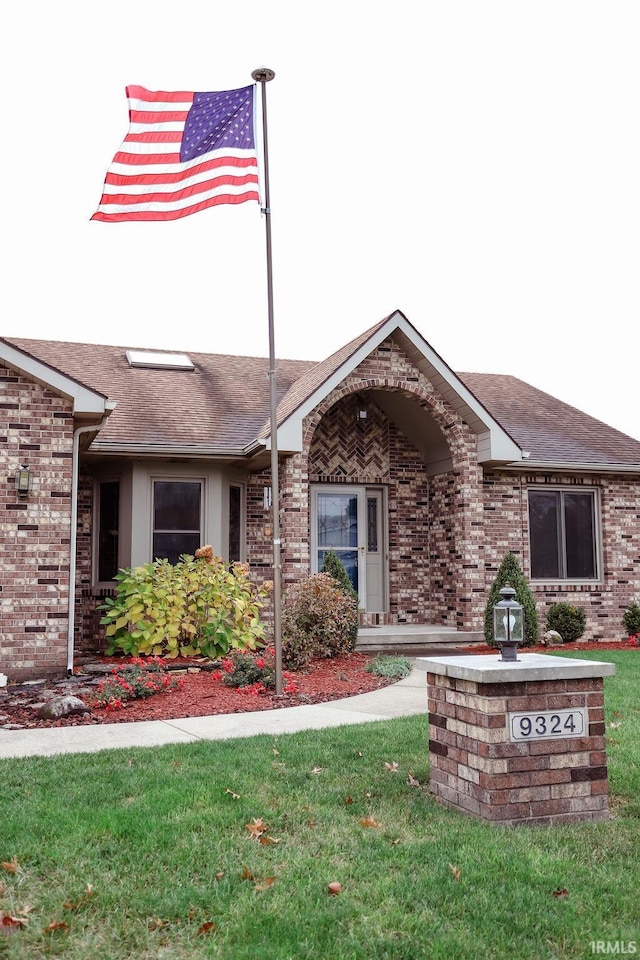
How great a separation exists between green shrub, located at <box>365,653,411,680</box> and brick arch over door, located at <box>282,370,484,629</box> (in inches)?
128

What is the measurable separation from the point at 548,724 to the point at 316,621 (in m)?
6.57

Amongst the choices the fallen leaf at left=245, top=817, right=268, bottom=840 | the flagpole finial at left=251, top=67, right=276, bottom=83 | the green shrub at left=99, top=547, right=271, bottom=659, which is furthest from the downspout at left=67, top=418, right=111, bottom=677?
the fallen leaf at left=245, top=817, right=268, bottom=840

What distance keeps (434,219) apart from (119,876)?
19.5 m

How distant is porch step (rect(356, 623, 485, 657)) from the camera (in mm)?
12617

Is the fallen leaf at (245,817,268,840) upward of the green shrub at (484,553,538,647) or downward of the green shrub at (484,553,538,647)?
downward

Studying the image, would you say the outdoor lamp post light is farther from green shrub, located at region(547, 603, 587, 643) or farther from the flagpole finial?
green shrub, located at region(547, 603, 587, 643)

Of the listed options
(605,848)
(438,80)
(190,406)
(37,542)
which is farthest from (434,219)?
(605,848)

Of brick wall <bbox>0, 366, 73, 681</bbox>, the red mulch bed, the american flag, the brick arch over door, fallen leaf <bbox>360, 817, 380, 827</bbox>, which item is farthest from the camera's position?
the brick arch over door

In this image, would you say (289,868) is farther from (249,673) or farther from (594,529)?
(594,529)

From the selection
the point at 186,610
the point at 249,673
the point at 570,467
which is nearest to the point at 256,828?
the point at 249,673

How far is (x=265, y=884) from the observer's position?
11.4 ft

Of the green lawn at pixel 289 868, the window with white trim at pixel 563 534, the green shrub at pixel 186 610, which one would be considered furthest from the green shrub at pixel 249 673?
the window with white trim at pixel 563 534

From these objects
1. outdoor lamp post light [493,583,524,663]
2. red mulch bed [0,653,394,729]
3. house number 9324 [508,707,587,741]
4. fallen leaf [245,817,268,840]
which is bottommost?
red mulch bed [0,653,394,729]

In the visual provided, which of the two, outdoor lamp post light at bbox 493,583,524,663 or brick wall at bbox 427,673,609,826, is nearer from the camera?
brick wall at bbox 427,673,609,826
